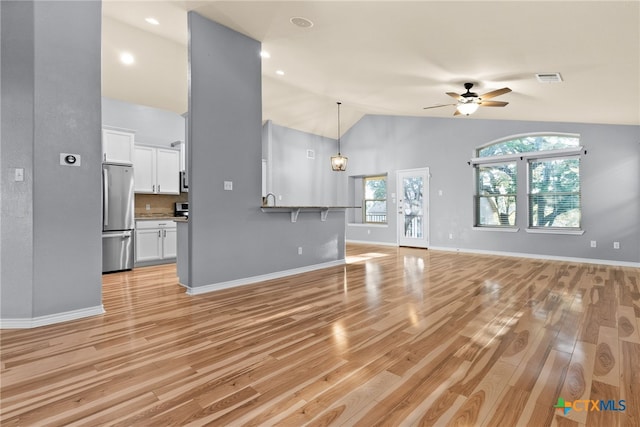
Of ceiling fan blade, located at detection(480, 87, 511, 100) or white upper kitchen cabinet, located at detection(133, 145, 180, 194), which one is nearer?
ceiling fan blade, located at detection(480, 87, 511, 100)

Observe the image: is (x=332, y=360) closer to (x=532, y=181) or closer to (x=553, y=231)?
(x=553, y=231)

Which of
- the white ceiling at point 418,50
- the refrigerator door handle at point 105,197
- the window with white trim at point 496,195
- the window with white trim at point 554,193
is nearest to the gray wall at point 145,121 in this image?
the white ceiling at point 418,50

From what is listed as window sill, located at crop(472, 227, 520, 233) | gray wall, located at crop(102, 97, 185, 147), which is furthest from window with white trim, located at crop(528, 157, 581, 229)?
gray wall, located at crop(102, 97, 185, 147)

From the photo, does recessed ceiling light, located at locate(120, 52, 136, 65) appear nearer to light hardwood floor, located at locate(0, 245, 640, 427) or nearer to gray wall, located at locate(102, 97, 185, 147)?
gray wall, located at locate(102, 97, 185, 147)

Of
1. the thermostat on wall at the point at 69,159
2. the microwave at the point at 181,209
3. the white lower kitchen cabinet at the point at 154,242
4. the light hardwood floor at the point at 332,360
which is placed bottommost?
the light hardwood floor at the point at 332,360

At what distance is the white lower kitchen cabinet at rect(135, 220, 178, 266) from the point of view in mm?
5363

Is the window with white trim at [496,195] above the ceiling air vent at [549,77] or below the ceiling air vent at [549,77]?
below

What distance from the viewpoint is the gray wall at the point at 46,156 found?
2730 mm

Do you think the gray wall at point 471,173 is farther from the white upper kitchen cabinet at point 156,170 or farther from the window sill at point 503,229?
the white upper kitchen cabinet at point 156,170

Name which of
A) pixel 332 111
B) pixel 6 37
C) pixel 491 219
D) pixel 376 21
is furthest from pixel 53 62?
pixel 491 219

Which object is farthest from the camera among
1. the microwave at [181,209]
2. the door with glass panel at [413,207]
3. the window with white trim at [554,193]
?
the door with glass panel at [413,207]

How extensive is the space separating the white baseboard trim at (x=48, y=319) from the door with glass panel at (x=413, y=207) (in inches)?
281

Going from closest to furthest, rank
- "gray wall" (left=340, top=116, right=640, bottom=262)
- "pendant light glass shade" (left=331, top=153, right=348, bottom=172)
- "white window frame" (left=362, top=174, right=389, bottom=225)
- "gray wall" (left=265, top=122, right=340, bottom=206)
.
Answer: "gray wall" (left=340, top=116, right=640, bottom=262) → "pendant light glass shade" (left=331, top=153, right=348, bottom=172) → "gray wall" (left=265, top=122, right=340, bottom=206) → "white window frame" (left=362, top=174, right=389, bottom=225)

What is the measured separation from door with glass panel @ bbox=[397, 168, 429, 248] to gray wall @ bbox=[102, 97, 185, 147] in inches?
221
